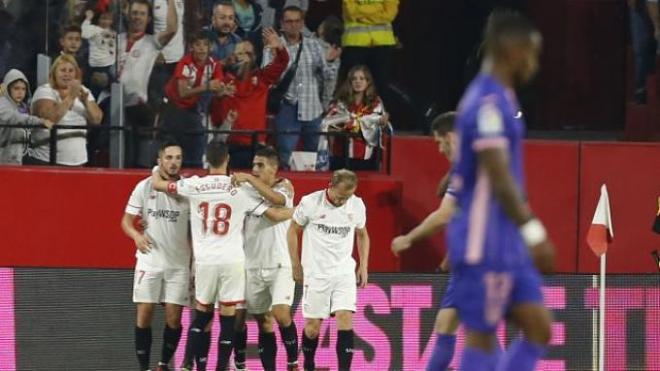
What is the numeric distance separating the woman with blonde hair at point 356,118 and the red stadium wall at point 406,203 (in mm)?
294

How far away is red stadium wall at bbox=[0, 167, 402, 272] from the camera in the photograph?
51.8 feet

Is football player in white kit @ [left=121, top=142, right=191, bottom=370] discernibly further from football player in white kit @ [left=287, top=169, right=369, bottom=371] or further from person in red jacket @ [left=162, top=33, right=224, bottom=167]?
person in red jacket @ [left=162, top=33, right=224, bottom=167]

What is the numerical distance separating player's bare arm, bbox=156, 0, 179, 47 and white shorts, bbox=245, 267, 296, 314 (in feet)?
8.48

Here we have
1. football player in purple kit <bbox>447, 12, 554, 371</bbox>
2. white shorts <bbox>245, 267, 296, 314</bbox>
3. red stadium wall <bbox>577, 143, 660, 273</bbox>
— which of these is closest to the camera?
football player in purple kit <bbox>447, 12, 554, 371</bbox>

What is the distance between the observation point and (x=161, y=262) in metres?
14.0

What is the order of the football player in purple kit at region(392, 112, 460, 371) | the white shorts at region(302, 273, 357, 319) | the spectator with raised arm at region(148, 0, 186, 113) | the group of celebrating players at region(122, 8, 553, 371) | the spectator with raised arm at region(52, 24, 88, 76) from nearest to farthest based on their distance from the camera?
the football player in purple kit at region(392, 112, 460, 371) < the group of celebrating players at region(122, 8, 553, 371) < the white shorts at region(302, 273, 357, 319) < the spectator with raised arm at region(52, 24, 88, 76) < the spectator with raised arm at region(148, 0, 186, 113)

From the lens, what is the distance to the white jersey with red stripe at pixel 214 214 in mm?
13719

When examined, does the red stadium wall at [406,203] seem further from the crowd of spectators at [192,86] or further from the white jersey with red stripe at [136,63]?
the white jersey with red stripe at [136,63]

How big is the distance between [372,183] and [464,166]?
8363 millimetres

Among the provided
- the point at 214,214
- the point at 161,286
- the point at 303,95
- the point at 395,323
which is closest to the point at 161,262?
the point at 161,286

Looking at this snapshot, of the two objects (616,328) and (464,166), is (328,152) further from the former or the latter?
(464,166)

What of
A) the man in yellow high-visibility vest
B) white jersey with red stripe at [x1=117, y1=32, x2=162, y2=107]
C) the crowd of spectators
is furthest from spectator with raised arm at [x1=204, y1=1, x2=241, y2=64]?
the man in yellow high-visibility vest

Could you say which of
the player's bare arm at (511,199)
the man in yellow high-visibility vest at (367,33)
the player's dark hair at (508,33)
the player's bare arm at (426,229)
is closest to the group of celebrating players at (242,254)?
the man in yellow high-visibility vest at (367,33)

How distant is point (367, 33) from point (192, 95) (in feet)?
6.72
